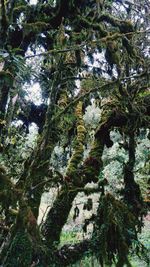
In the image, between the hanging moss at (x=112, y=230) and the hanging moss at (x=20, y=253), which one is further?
the hanging moss at (x=20, y=253)

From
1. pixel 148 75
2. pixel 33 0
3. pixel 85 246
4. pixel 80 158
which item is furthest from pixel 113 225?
pixel 33 0

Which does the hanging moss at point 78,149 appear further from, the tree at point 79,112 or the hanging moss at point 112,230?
the hanging moss at point 112,230

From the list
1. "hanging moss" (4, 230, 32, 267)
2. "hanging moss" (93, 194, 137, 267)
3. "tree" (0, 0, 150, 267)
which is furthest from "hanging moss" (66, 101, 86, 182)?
"hanging moss" (93, 194, 137, 267)

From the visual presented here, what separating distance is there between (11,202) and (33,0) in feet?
15.7

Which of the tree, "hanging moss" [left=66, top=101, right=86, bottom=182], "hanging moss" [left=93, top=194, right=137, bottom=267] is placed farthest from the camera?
"hanging moss" [left=66, top=101, right=86, bottom=182]

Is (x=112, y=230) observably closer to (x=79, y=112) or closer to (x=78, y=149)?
(x=78, y=149)

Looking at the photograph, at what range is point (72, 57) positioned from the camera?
5676 millimetres

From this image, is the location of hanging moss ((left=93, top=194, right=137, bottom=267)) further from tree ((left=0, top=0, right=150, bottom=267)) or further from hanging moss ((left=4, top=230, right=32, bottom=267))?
hanging moss ((left=4, top=230, right=32, bottom=267))

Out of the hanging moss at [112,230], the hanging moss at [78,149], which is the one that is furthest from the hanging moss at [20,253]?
the hanging moss at [112,230]

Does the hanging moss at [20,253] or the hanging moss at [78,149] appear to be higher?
the hanging moss at [78,149]

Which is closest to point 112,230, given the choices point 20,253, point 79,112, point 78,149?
point 20,253

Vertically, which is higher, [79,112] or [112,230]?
[79,112]

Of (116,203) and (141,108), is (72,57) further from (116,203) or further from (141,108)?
(116,203)

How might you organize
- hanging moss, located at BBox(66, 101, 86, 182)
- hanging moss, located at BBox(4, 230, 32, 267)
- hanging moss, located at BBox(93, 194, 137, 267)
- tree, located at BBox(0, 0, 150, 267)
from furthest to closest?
hanging moss, located at BBox(66, 101, 86, 182), hanging moss, located at BBox(4, 230, 32, 267), tree, located at BBox(0, 0, 150, 267), hanging moss, located at BBox(93, 194, 137, 267)
